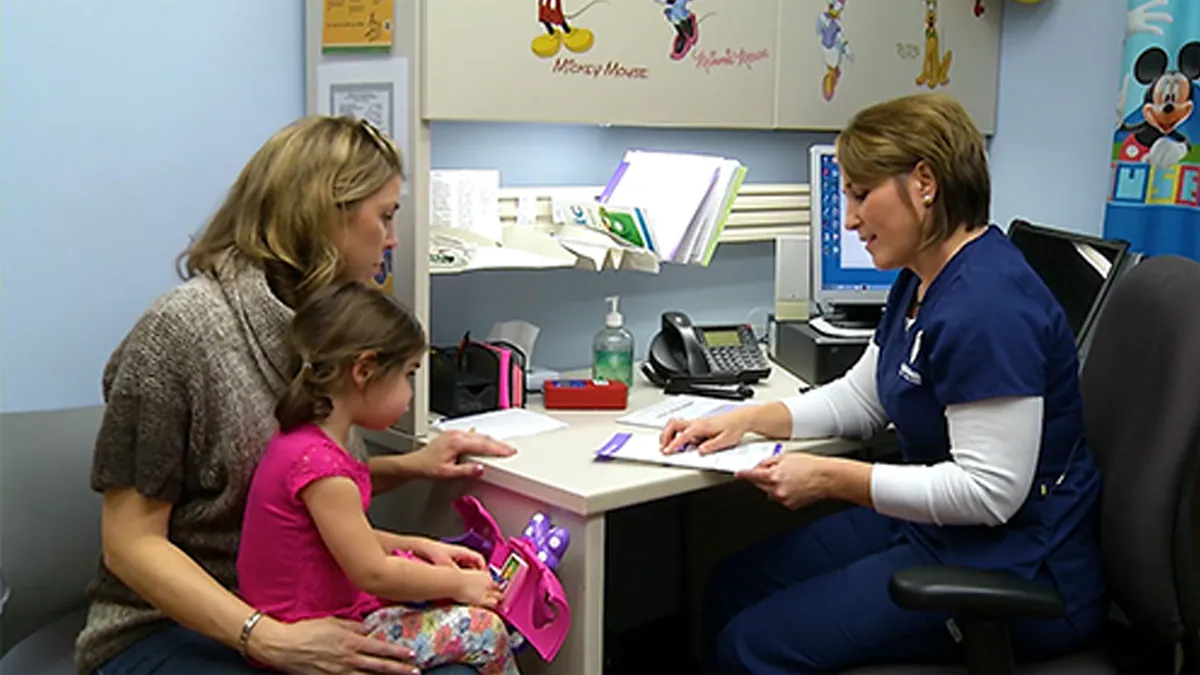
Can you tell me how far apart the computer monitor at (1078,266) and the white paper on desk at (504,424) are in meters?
1.03

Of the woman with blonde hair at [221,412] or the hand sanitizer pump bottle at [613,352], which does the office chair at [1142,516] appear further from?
the hand sanitizer pump bottle at [613,352]

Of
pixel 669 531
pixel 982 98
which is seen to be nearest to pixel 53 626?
pixel 669 531

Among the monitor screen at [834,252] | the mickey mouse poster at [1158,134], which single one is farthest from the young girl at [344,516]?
the mickey mouse poster at [1158,134]

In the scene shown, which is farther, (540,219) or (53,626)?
(540,219)

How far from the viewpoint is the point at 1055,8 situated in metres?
2.86

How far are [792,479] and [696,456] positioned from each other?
164 mm

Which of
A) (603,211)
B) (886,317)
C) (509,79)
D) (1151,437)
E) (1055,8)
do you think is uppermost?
(1055,8)

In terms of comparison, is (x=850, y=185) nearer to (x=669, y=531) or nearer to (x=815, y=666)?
(x=815, y=666)

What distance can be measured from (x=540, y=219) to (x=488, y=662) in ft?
3.38

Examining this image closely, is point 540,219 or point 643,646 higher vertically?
point 540,219

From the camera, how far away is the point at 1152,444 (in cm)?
162

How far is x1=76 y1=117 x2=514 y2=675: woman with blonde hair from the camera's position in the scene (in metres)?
1.48

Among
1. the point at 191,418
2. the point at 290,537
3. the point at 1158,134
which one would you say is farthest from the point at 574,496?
the point at 1158,134

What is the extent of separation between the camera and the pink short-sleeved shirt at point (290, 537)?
1.47 m
